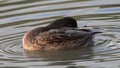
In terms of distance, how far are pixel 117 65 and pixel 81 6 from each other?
4.67 m

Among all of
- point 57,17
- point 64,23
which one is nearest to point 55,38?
point 64,23

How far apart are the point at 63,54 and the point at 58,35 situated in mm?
419

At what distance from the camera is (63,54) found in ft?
38.1

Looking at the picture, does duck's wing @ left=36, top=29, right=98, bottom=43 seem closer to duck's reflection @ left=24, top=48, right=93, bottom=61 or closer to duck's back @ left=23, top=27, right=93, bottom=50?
duck's back @ left=23, top=27, right=93, bottom=50

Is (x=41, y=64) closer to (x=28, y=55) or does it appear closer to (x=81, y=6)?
(x=28, y=55)

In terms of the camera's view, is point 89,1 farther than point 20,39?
Yes

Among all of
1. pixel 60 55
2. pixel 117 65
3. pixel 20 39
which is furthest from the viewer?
pixel 20 39

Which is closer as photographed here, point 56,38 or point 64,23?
point 56,38

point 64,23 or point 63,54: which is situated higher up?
point 64,23

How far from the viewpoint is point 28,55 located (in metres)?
11.6

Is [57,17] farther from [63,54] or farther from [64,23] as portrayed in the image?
[63,54]

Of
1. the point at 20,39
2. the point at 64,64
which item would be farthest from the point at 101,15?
the point at 64,64

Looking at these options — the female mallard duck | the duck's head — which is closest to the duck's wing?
the female mallard duck

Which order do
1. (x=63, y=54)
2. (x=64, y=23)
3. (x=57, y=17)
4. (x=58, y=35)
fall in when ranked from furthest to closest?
(x=57, y=17), (x=64, y=23), (x=58, y=35), (x=63, y=54)
